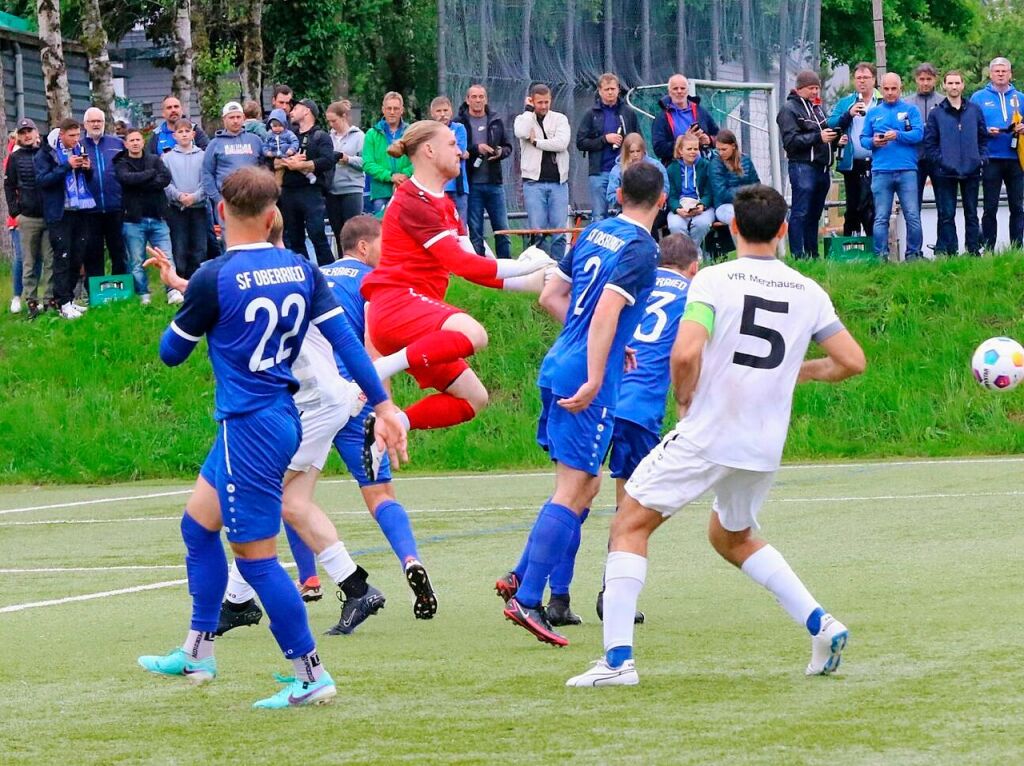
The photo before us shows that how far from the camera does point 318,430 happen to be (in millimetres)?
8117

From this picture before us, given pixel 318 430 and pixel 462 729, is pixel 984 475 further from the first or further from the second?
pixel 462 729

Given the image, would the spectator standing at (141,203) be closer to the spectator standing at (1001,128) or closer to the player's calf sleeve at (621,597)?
the spectator standing at (1001,128)

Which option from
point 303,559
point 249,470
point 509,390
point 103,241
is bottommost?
point 509,390

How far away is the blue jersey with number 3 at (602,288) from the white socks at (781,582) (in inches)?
48.7

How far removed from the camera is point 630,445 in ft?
27.1

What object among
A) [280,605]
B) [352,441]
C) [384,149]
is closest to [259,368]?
[280,605]

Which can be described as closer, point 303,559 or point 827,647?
point 827,647

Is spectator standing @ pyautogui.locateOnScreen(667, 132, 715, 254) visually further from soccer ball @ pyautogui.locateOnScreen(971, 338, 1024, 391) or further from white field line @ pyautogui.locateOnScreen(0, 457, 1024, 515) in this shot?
soccer ball @ pyautogui.locateOnScreen(971, 338, 1024, 391)

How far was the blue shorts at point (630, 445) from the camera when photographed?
821cm

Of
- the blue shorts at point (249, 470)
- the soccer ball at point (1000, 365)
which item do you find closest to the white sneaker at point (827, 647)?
the blue shorts at point (249, 470)

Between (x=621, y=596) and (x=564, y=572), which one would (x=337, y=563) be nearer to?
(x=564, y=572)

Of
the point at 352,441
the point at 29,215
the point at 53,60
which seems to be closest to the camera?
the point at 352,441

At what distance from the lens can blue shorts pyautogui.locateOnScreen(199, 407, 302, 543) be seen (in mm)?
5977

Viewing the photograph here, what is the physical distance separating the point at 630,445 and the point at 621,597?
219 cm
